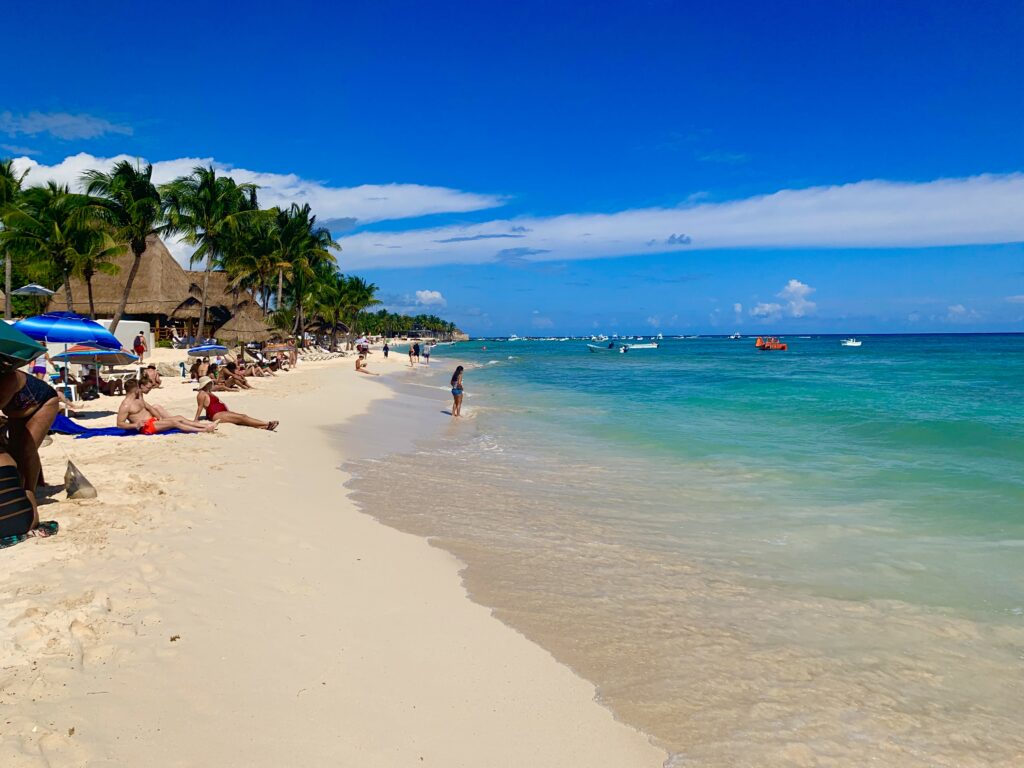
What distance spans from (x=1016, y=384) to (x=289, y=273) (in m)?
41.1

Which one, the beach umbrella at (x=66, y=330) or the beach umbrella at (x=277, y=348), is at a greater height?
the beach umbrella at (x=66, y=330)

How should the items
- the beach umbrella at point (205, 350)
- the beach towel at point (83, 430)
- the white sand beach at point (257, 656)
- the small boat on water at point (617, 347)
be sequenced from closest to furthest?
1. the white sand beach at point (257, 656)
2. the beach towel at point (83, 430)
3. the beach umbrella at point (205, 350)
4. the small boat on water at point (617, 347)

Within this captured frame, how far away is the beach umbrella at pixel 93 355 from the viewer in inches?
544

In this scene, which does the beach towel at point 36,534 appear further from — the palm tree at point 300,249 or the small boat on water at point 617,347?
the small boat on water at point 617,347

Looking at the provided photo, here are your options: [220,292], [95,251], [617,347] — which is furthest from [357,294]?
[617,347]

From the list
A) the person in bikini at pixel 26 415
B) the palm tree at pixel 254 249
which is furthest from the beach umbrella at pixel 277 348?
the person in bikini at pixel 26 415

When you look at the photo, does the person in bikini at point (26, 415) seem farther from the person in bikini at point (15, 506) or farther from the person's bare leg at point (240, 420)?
the person's bare leg at point (240, 420)

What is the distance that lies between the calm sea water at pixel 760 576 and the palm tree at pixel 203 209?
22741 millimetres

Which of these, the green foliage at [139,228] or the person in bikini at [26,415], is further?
the green foliage at [139,228]

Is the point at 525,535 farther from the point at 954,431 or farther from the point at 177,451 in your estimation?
the point at 954,431

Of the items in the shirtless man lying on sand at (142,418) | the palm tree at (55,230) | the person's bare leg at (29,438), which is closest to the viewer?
the person's bare leg at (29,438)

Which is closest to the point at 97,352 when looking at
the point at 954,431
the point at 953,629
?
the point at 953,629

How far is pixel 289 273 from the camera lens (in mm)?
40281

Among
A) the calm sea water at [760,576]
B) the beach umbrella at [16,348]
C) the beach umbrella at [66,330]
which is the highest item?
the beach umbrella at [66,330]
